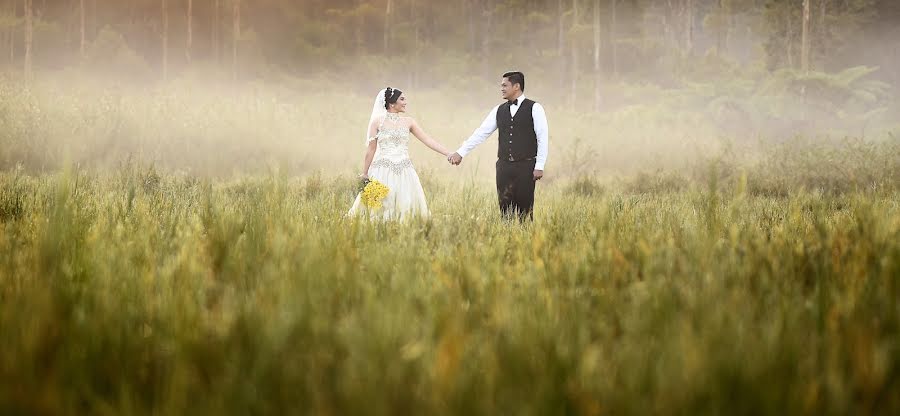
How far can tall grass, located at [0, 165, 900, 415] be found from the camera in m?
1.51

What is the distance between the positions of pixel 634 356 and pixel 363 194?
458 centimetres

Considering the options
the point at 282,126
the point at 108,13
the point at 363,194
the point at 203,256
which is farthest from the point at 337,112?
the point at 108,13

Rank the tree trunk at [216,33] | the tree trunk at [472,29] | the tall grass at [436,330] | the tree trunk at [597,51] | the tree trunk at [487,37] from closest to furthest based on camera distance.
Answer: the tall grass at [436,330] → the tree trunk at [597,51] → the tree trunk at [216,33] → the tree trunk at [487,37] → the tree trunk at [472,29]

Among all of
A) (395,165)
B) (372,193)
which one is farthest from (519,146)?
(372,193)

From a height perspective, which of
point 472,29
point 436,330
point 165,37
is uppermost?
point 472,29

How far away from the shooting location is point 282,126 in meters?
18.5

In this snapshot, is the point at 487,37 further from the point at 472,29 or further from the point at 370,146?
the point at 370,146

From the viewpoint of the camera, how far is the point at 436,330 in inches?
82.7

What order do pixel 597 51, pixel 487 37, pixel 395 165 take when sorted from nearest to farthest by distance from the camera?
pixel 395 165, pixel 597 51, pixel 487 37

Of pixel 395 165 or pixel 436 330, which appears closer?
pixel 436 330

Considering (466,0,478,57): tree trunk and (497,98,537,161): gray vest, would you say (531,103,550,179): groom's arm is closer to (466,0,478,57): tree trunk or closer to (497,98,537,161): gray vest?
(497,98,537,161): gray vest

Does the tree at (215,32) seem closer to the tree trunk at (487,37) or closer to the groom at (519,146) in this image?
the tree trunk at (487,37)

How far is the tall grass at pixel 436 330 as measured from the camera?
1.51 metres

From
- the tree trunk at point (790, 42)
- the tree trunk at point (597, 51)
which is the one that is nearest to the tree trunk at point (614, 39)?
Result: the tree trunk at point (790, 42)
